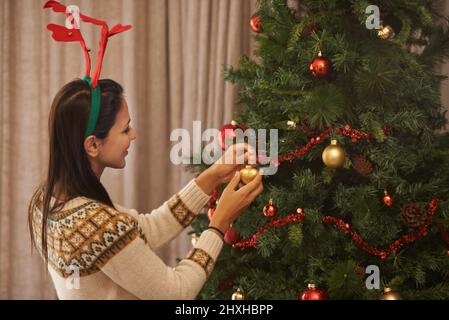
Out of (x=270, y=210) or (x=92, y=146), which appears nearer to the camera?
(x=92, y=146)

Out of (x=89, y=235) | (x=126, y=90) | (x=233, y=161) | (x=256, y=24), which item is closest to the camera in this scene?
(x=89, y=235)

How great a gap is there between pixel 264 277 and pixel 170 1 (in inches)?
60.0

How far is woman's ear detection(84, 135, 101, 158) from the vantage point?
46.9 inches

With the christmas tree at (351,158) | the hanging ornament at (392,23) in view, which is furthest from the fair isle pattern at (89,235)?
the hanging ornament at (392,23)

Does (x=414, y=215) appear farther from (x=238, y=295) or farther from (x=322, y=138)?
(x=238, y=295)

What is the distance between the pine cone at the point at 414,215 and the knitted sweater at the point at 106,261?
0.55m

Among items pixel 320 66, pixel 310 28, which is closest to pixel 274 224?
pixel 320 66

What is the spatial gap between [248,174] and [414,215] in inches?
17.9

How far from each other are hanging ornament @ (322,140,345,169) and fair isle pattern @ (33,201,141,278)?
52 cm

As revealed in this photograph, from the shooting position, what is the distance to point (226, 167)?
1469mm

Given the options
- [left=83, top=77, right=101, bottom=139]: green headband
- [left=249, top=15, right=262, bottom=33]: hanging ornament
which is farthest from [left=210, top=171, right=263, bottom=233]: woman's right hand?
[left=249, top=15, right=262, bottom=33]: hanging ornament
